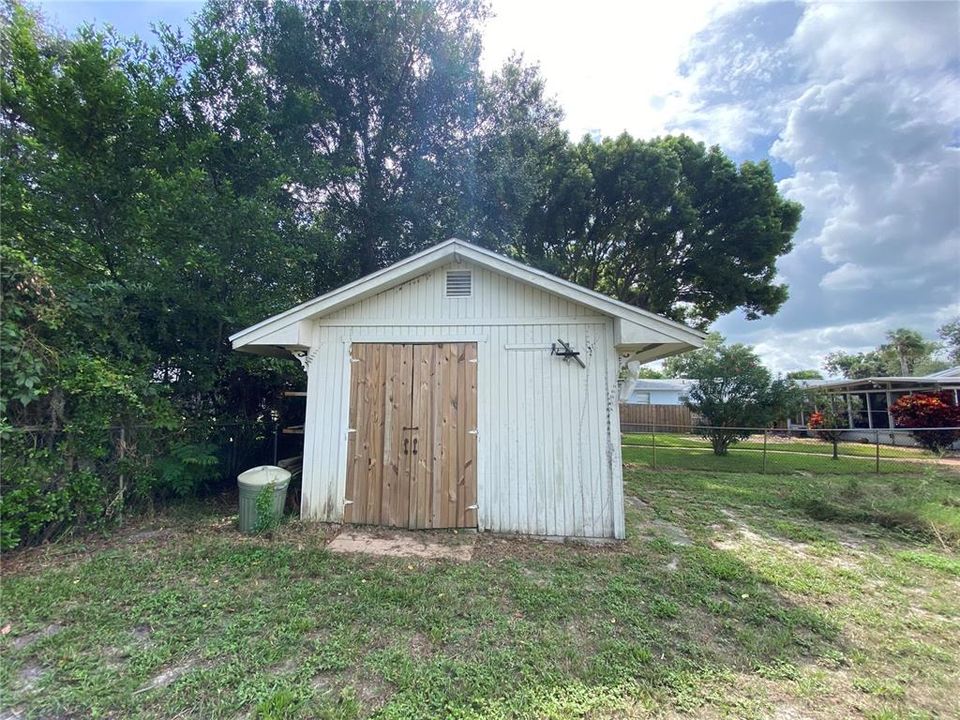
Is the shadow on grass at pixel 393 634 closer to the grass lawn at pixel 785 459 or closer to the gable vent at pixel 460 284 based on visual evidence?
the gable vent at pixel 460 284

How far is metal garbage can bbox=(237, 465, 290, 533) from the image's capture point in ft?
16.5

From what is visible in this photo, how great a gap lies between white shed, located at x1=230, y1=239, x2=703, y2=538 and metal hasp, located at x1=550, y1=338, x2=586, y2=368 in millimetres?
15

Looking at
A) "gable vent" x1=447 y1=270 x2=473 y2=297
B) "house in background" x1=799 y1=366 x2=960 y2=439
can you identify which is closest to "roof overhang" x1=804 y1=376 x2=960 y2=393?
"house in background" x1=799 y1=366 x2=960 y2=439

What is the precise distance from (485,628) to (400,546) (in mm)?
1885

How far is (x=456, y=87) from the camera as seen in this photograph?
9.80 metres

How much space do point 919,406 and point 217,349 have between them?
22.5 metres

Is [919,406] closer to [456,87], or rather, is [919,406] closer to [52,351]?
[456,87]

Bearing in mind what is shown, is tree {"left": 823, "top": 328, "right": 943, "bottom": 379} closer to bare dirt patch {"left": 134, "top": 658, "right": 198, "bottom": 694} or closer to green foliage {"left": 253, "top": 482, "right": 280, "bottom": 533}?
green foliage {"left": 253, "top": 482, "right": 280, "bottom": 533}

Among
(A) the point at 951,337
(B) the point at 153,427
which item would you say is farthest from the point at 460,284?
(A) the point at 951,337

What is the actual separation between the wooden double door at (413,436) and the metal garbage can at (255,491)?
2.73 feet

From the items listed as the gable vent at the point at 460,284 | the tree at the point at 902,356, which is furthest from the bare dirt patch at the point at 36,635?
the tree at the point at 902,356

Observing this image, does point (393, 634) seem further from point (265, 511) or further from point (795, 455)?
point (795, 455)

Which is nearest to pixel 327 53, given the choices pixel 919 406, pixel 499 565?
pixel 499 565

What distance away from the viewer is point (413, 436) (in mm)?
5316
